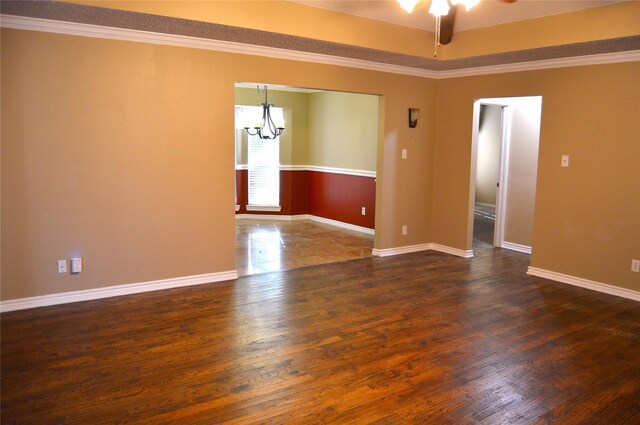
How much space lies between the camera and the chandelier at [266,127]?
8038 millimetres

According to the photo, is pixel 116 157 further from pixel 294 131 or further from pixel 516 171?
pixel 516 171

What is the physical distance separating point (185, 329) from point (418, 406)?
187 centimetres

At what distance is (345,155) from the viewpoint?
805cm

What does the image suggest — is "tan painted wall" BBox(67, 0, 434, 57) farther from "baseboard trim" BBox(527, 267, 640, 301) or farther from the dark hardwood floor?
"baseboard trim" BBox(527, 267, 640, 301)

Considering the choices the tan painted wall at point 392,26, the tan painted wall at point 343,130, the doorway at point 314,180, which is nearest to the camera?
the tan painted wall at point 392,26

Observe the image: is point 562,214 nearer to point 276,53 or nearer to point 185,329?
point 276,53

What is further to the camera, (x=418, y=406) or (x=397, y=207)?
(x=397, y=207)

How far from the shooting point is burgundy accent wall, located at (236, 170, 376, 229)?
771 cm

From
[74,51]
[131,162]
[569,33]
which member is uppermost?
[569,33]

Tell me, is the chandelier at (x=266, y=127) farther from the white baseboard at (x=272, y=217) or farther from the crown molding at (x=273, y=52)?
the crown molding at (x=273, y=52)

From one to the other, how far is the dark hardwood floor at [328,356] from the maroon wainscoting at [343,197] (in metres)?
2.85

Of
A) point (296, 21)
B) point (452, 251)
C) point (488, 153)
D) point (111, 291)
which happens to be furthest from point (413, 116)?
point (488, 153)

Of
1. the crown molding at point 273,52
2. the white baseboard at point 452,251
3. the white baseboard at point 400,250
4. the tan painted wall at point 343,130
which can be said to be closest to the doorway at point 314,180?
the tan painted wall at point 343,130

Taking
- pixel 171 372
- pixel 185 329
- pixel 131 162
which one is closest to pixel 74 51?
pixel 131 162
